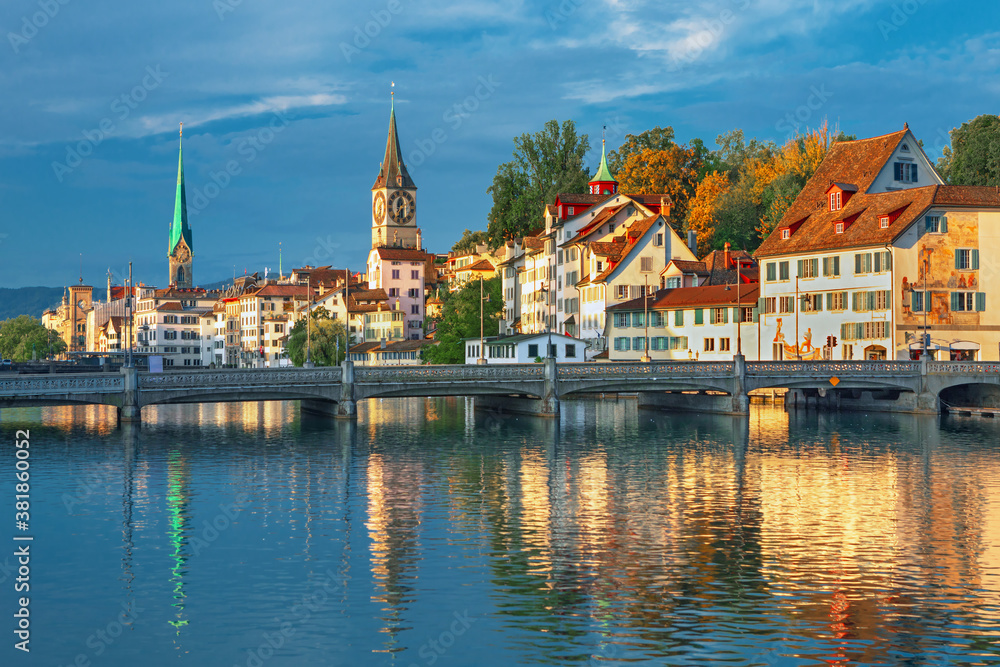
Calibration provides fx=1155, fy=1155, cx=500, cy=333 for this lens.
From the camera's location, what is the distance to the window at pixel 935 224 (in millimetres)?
84125

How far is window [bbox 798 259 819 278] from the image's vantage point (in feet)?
303

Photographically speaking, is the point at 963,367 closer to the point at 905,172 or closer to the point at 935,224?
the point at 935,224

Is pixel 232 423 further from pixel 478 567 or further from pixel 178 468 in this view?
pixel 478 567

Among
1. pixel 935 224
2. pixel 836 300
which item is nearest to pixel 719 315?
pixel 836 300

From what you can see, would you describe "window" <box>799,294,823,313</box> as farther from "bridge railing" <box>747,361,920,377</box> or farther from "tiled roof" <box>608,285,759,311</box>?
"bridge railing" <box>747,361,920,377</box>

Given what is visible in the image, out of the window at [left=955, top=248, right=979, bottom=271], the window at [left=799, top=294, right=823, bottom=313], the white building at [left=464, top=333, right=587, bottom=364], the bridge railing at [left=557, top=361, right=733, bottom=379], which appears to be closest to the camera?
the bridge railing at [left=557, top=361, right=733, bottom=379]

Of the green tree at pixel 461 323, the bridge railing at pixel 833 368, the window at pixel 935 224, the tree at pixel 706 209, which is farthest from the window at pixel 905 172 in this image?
the green tree at pixel 461 323

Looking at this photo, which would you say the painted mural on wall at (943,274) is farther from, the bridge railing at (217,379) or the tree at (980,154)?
the bridge railing at (217,379)

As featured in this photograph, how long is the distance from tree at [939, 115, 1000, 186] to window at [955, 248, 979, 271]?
→ 782 inches

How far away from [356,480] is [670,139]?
102527mm

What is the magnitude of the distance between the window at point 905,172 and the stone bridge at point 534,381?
21.8 m

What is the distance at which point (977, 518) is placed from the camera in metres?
36.6

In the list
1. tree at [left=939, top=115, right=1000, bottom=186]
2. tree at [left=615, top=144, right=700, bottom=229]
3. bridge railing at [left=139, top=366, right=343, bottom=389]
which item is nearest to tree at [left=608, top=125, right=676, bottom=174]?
tree at [left=615, top=144, right=700, bottom=229]

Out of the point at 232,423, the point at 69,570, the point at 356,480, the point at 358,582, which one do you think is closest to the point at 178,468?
the point at 356,480
